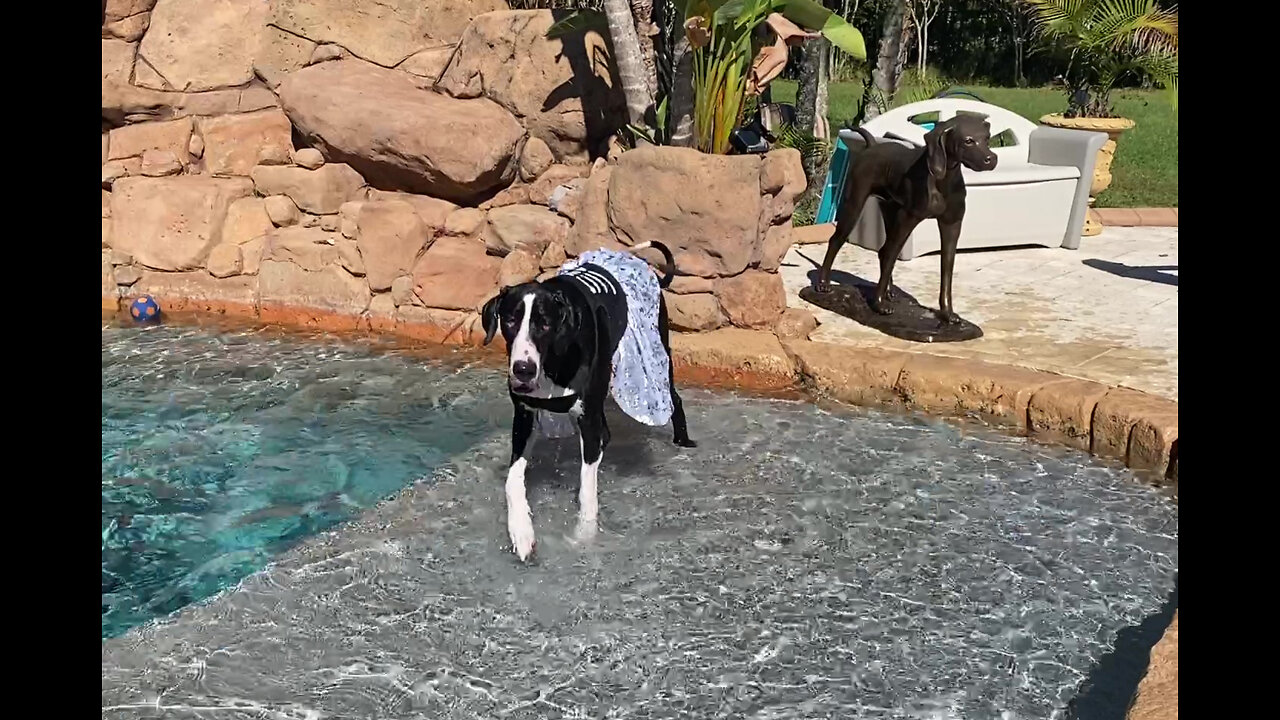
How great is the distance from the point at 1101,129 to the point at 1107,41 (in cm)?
86

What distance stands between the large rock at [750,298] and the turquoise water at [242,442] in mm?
1384

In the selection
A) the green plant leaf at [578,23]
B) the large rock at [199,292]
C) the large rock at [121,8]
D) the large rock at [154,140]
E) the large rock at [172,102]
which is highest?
the large rock at [121,8]

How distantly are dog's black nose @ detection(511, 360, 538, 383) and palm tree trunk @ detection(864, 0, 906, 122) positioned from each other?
314 inches

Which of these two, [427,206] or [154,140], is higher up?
[154,140]

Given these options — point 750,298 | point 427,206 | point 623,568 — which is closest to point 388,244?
point 427,206

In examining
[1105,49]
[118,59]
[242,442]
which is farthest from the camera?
[1105,49]

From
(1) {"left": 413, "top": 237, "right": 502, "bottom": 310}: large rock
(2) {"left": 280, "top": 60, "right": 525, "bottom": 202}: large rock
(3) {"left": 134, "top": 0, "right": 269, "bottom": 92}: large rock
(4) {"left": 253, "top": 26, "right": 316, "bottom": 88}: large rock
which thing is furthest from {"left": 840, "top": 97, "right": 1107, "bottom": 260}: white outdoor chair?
(3) {"left": 134, "top": 0, "right": 269, "bottom": 92}: large rock

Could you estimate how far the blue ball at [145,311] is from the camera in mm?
7199

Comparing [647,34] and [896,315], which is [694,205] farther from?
[647,34]

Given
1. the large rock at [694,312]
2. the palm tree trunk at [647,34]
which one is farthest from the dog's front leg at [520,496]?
the palm tree trunk at [647,34]

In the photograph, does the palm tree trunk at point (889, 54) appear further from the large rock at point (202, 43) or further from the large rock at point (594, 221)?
the large rock at point (202, 43)

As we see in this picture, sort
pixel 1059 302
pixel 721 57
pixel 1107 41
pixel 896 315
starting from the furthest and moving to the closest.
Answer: pixel 1107 41, pixel 1059 302, pixel 721 57, pixel 896 315

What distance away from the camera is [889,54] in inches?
437
